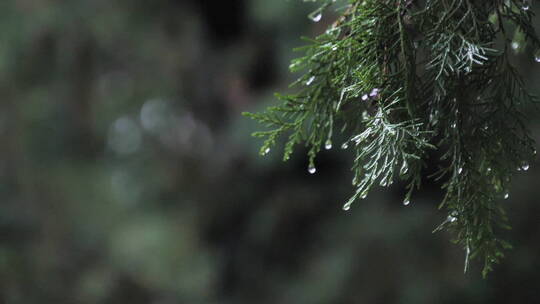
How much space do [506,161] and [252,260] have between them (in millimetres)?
3809

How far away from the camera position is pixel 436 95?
0.82m

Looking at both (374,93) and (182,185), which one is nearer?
(374,93)

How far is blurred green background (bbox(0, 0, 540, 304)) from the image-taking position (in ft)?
13.0

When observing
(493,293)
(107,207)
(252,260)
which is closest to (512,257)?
(493,293)

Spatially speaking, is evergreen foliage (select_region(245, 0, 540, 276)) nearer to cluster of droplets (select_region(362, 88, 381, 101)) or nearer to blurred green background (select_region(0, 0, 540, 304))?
cluster of droplets (select_region(362, 88, 381, 101))

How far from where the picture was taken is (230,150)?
459 cm

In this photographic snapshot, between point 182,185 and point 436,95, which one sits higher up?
point 182,185

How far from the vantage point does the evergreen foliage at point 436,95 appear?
0.79m

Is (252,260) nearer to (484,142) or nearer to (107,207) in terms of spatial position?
(107,207)

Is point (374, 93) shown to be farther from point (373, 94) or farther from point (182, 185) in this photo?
point (182, 185)

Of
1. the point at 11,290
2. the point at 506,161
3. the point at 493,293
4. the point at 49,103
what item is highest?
the point at 49,103

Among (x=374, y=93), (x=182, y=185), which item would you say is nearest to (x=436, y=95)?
(x=374, y=93)

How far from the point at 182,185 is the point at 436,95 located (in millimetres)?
3913

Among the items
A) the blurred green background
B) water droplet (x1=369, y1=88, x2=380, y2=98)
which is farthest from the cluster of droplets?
the blurred green background
